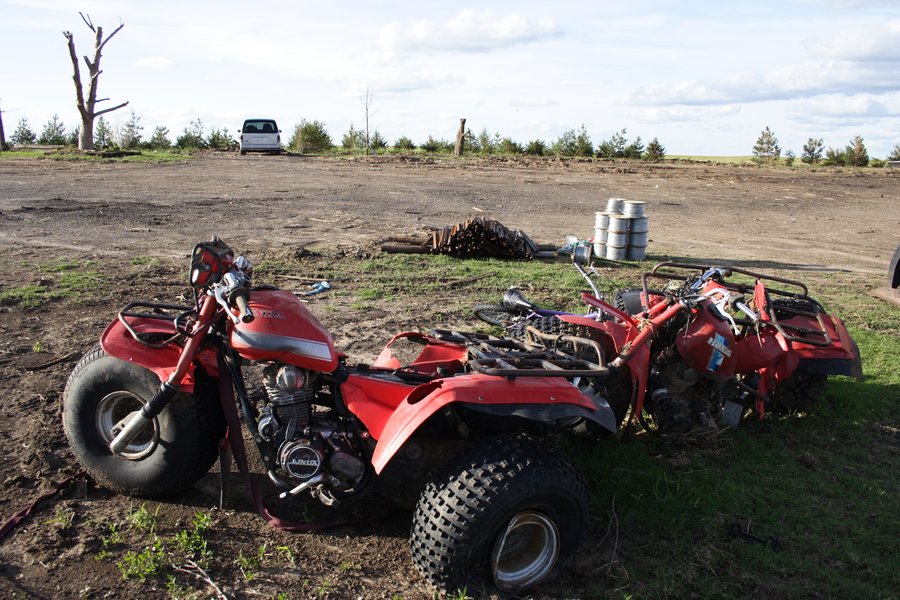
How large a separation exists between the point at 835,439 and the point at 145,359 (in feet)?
15.3

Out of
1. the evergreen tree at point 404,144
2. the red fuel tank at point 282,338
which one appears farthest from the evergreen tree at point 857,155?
the red fuel tank at point 282,338

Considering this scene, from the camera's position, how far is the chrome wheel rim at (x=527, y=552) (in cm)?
336

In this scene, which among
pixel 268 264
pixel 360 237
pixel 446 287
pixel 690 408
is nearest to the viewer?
pixel 690 408

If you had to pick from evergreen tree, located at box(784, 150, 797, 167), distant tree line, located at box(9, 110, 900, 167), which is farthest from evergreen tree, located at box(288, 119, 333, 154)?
evergreen tree, located at box(784, 150, 797, 167)

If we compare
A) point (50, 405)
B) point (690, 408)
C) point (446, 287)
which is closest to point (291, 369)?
point (50, 405)

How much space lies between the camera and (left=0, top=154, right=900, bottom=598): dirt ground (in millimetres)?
3562

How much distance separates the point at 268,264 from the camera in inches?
398

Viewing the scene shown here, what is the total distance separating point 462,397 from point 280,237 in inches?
383

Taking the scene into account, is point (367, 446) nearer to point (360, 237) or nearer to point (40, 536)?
point (40, 536)

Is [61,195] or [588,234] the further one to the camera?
[61,195]

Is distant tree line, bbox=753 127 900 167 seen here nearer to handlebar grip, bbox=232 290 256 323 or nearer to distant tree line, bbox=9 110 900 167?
distant tree line, bbox=9 110 900 167

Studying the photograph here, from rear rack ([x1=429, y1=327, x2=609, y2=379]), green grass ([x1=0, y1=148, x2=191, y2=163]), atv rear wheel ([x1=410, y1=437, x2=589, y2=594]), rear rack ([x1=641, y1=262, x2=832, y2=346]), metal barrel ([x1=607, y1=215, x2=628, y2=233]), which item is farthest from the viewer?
green grass ([x1=0, y1=148, x2=191, y2=163])

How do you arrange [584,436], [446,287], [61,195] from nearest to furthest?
[584,436], [446,287], [61,195]

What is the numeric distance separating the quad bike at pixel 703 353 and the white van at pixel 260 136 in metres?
32.1
